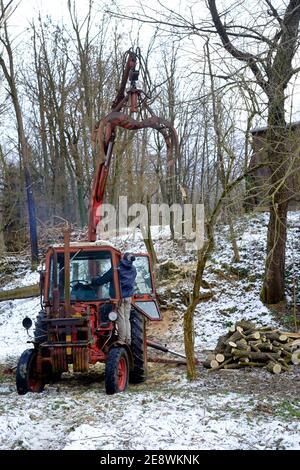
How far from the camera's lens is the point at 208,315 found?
14297 mm

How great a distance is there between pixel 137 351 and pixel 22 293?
942cm

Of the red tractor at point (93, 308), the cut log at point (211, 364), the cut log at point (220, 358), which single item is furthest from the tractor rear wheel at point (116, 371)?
the cut log at point (220, 358)

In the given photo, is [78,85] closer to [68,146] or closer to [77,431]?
[68,146]

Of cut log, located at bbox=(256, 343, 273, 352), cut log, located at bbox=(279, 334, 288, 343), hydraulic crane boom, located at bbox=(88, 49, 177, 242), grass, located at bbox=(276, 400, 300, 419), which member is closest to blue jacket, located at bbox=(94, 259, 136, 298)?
hydraulic crane boom, located at bbox=(88, 49, 177, 242)

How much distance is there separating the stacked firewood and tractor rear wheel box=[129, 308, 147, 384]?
132cm

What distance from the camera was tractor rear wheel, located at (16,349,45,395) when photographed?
731 centimetres

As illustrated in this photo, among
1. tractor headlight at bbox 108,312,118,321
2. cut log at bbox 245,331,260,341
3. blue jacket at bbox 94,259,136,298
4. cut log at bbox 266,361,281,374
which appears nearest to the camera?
tractor headlight at bbox 108,312,118,321

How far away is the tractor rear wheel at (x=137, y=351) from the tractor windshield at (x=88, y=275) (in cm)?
75

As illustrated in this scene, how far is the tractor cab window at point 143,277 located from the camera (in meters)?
9.67

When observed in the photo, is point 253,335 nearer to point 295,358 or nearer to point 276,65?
point 295,358

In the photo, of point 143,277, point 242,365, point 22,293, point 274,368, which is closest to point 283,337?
point 242,365

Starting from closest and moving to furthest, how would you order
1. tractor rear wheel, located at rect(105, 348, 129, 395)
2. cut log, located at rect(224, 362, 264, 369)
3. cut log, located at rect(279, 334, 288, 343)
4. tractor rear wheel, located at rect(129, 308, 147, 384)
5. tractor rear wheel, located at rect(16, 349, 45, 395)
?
tractor rear wheel, located at rect(105, 348, 129, 395) < tractor rear wheel, located at rect(16, 349, 45, 395) < tractor rear wheel, located at rect(129, 308, 147, 384) < cut log, located at rect(224, 362, 264, 369) < cut log, located at rect(279, 334, 288, 343)

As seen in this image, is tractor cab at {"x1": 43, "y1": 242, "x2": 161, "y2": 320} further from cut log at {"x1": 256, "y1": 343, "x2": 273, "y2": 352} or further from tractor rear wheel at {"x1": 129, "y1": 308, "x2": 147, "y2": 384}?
cut log at {"x1": 256, "y1": 343, "x2": 273, "y2": 352}

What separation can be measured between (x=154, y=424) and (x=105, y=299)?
Result: 287 cm
